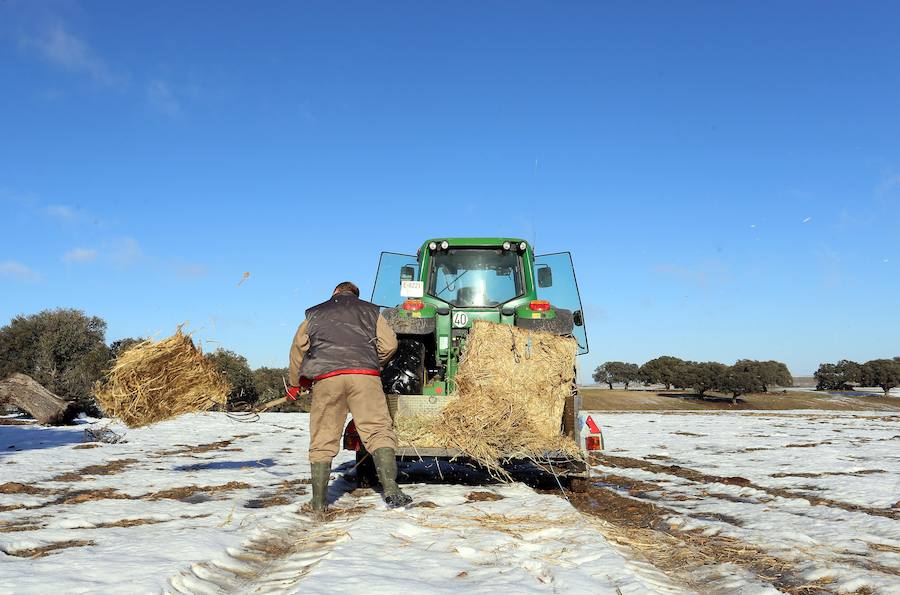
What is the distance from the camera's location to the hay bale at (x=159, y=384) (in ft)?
21.0

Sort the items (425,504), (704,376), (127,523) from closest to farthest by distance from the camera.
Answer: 1. (127,523)
2. (425,504)
3. (704,376)

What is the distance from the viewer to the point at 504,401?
5.92m

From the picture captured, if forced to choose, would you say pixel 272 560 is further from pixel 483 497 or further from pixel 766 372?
pixel 766 372

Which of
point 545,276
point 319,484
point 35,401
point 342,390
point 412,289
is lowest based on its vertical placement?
point 319,484

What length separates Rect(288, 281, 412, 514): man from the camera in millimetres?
5117

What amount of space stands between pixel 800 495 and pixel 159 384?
22.9ft

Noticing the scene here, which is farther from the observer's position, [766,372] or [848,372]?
[848,372]

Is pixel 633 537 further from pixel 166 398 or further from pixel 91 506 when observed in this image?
pixel 166 398

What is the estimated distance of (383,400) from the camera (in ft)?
17.3

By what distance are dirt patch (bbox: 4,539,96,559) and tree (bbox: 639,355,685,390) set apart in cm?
6800

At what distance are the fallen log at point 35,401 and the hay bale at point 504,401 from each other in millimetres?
11732

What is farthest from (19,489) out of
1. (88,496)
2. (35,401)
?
(35,401)

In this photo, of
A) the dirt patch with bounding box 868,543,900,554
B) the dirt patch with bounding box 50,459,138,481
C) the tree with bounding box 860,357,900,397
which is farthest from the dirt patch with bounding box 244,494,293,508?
the tree with bounding box 860,357,900,397

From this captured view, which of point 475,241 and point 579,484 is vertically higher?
point 475,241
